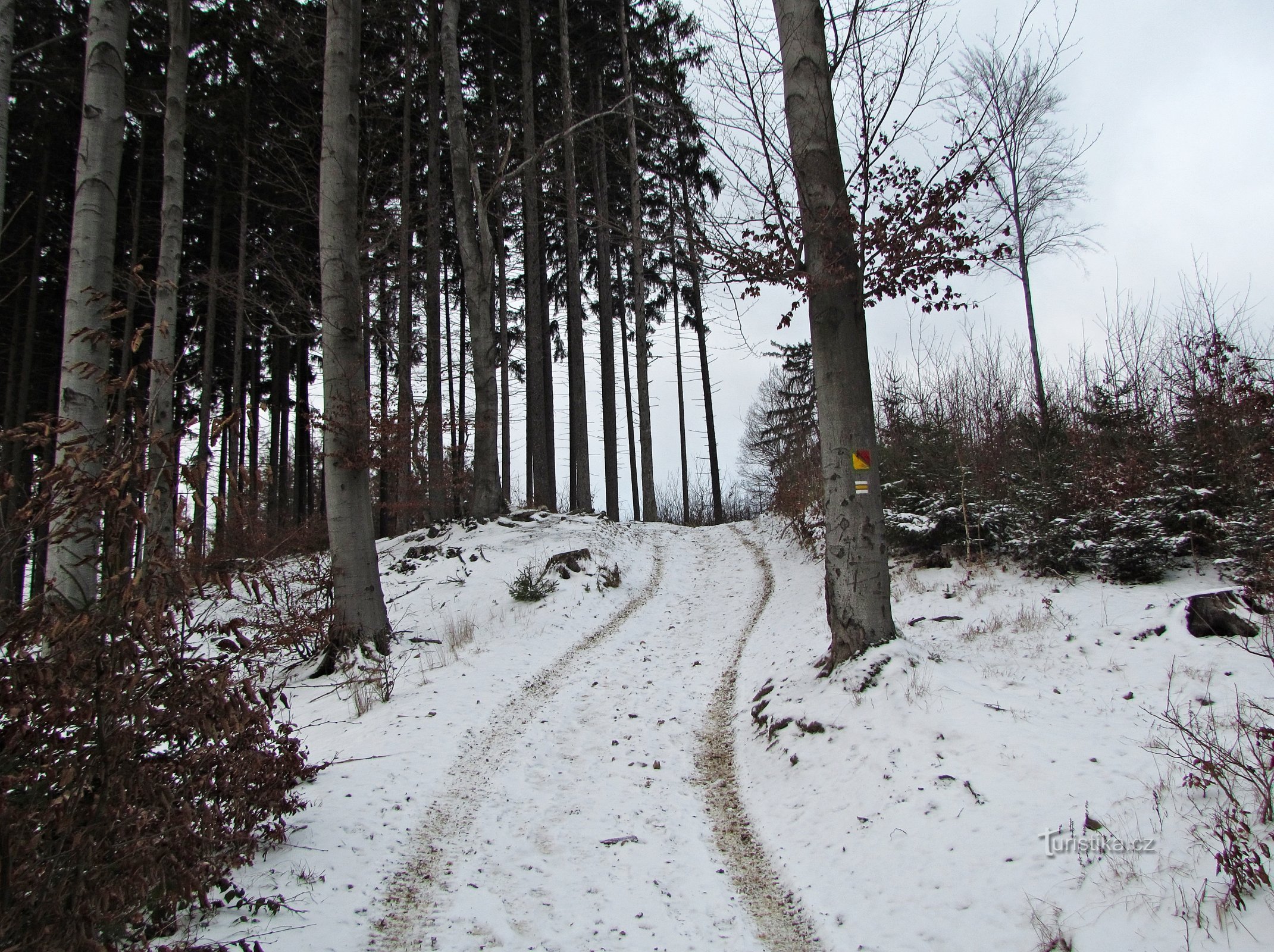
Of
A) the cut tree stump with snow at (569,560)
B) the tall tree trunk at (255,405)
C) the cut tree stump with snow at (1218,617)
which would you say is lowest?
the cut tree stump with snow at (1218,617)

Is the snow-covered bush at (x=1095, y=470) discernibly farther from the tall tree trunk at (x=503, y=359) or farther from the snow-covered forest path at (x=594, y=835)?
the tall tree trunk at (x=503, y=359)

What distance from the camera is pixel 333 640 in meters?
6.98

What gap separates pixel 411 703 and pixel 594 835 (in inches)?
102

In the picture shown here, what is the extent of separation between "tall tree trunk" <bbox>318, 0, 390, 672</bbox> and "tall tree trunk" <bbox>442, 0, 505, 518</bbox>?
17.0 ft

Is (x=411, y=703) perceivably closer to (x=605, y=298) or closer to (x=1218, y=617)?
(x=1218, y=617)

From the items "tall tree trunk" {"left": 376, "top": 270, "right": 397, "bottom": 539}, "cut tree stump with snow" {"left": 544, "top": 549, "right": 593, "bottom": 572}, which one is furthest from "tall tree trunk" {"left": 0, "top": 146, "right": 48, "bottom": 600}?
"cut tree stump with snow" {"left": 544, "top": 549, "right": 593, "bottom": 572}

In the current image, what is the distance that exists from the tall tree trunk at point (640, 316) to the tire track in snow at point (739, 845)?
13.9m

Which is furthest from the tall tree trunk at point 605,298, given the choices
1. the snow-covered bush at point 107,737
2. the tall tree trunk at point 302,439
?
the snow-covered bush at point 107,737

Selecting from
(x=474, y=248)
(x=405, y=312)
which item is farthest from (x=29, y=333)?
(x=474, y=248)

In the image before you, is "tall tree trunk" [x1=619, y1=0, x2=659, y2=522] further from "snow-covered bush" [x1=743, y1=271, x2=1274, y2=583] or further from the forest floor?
the forest floor

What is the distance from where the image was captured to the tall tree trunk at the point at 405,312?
37.5 feet

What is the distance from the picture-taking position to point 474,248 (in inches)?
514

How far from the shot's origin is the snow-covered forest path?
3115mm

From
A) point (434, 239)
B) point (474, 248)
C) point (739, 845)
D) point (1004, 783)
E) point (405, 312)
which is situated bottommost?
point (739, 845)
